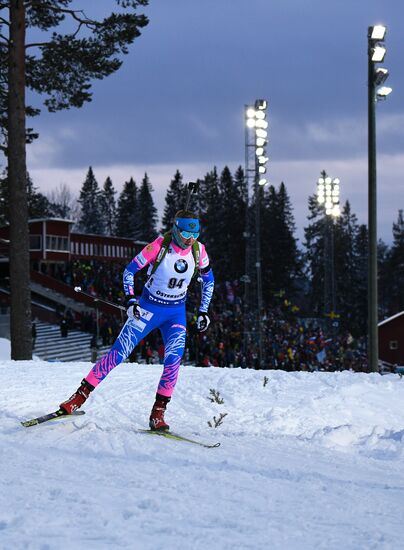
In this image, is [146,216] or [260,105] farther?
[146,216]

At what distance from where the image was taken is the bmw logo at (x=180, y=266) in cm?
588

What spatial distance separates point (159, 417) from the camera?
5738 mm

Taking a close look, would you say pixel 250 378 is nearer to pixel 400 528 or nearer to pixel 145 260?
pixel 145 260

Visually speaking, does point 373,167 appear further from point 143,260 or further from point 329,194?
point 329,194

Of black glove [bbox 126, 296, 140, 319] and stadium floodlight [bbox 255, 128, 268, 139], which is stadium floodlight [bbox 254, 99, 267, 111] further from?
black glove [bbox 126, 296, 140, 319]

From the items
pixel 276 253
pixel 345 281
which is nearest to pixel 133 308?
pixel 276 253

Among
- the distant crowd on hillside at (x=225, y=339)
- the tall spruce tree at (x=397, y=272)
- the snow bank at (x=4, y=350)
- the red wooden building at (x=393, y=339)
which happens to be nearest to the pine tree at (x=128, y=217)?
the tall spruce tree at (x=397, y=272)

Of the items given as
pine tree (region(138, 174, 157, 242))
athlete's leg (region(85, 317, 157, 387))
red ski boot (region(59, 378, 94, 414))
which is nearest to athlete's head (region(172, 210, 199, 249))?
athlete's leg (region(85, 317, 157, 387))

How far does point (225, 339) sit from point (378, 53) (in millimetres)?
15919

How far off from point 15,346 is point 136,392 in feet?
21.8

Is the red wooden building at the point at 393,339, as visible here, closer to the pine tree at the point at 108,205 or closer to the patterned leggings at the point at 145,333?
the patterned leggings at the point at 145,333

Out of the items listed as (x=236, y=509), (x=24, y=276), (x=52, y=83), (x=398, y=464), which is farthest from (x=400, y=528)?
(x=52, y=83)

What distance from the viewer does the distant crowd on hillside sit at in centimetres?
2284

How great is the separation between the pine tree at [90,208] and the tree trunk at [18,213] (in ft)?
310
